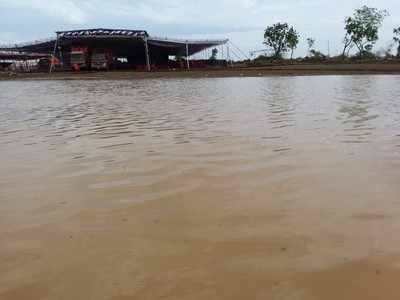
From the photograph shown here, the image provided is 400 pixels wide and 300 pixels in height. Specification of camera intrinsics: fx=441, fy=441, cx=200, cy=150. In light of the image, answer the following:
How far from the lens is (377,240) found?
10.7 ft

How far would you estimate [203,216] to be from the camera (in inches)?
154

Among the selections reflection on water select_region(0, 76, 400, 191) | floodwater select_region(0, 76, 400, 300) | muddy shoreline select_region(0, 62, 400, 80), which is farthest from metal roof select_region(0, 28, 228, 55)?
floodwater select_region(0, 76, 400, 300)

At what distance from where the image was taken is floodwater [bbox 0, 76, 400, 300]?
8.95ft

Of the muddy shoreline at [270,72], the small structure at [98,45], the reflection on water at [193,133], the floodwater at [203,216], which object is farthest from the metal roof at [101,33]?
the floodwater at [203,216]

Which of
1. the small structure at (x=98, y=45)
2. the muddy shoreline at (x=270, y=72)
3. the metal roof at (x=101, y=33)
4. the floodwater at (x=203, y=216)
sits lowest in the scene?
the floodwater at (x=203, y=216)

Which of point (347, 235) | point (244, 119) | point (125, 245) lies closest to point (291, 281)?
point (347, 235)

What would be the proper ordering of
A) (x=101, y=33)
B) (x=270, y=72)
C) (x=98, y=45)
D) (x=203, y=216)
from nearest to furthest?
(x=203, y=216) < (x=270, y=72) < (x=101, y=33) < (x=98, y=45)

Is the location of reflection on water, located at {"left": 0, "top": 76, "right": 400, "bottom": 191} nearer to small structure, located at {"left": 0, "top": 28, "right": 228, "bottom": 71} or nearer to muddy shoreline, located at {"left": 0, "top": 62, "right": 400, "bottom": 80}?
muddy shoreline, located at {"left": 0, "top": 62, "right": 400, "bottom": 80}

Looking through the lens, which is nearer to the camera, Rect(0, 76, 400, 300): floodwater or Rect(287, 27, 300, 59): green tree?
Rect(0, 76, 400, 300): floodwater

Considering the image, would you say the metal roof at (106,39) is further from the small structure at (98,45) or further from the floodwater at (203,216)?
the floodwater at (203,216)

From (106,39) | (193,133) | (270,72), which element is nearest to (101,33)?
(106,39)

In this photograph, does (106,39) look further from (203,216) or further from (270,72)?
(203,216)

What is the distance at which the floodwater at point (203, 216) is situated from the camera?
2729mm

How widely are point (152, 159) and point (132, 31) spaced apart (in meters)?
57.8
